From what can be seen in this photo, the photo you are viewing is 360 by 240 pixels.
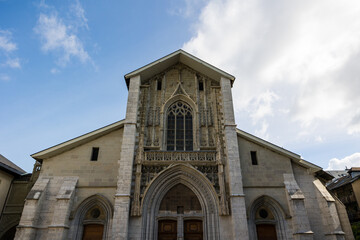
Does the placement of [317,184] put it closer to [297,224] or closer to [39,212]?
[297,224]

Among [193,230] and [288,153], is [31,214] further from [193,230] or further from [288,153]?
[288,153]

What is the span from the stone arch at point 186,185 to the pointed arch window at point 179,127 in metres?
1.66

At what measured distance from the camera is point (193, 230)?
11961 mm

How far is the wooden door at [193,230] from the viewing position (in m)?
11.8

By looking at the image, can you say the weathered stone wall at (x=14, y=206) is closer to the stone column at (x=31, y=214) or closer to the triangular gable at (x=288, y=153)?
the stone column at (x=31, y=214)

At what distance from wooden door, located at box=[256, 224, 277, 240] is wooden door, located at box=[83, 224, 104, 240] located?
7.57 meters

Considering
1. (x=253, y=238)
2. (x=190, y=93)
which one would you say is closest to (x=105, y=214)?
(x=253, y=238)

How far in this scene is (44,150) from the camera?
12.7 meters

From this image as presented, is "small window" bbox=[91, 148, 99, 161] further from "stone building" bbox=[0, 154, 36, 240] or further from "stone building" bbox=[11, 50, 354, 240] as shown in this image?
"stone building" bbox=[0, 154, 36, 240]

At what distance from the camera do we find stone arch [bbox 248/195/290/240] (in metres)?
11.6

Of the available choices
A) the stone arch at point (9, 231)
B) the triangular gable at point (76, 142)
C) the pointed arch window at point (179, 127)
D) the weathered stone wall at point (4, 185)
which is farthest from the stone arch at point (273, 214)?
the weathered stone wall at point (4, 185)

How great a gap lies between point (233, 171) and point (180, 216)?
11.4 feet

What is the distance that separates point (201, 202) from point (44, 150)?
8546 mm

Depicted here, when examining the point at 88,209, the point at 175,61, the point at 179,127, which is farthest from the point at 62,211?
the point at 175,61
